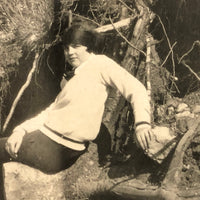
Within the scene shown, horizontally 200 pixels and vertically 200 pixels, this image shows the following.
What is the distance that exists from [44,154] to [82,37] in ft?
1.60

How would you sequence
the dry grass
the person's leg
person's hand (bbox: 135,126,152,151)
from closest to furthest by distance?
person's hand (bbox: 135,126,152,151) → the person's leg → the dry grass

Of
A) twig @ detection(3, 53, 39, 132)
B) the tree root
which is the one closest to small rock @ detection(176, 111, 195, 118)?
the tree root

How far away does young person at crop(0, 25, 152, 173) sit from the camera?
152 cm

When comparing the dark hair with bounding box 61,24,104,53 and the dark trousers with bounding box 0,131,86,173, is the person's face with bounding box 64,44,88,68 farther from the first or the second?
the dark trousers with bounding box 0,131,86,173

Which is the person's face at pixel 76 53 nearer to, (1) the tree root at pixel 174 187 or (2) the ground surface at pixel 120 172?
(2) the ground surface at pixel 120 172

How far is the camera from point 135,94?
1.41 m

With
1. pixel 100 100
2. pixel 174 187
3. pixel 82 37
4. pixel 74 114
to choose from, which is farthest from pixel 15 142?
pixel 174 187

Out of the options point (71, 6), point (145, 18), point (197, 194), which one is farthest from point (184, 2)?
point (197, 194)

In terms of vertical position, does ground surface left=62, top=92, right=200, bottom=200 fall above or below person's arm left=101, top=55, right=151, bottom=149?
below

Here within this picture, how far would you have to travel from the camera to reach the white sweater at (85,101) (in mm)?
1501

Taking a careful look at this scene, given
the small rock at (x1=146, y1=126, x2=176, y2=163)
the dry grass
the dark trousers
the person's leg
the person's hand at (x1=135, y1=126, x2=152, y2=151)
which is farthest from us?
the dry grass

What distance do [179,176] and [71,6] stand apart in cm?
93

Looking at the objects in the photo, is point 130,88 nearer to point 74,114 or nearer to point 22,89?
point 74,114

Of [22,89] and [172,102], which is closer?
[172,102]
